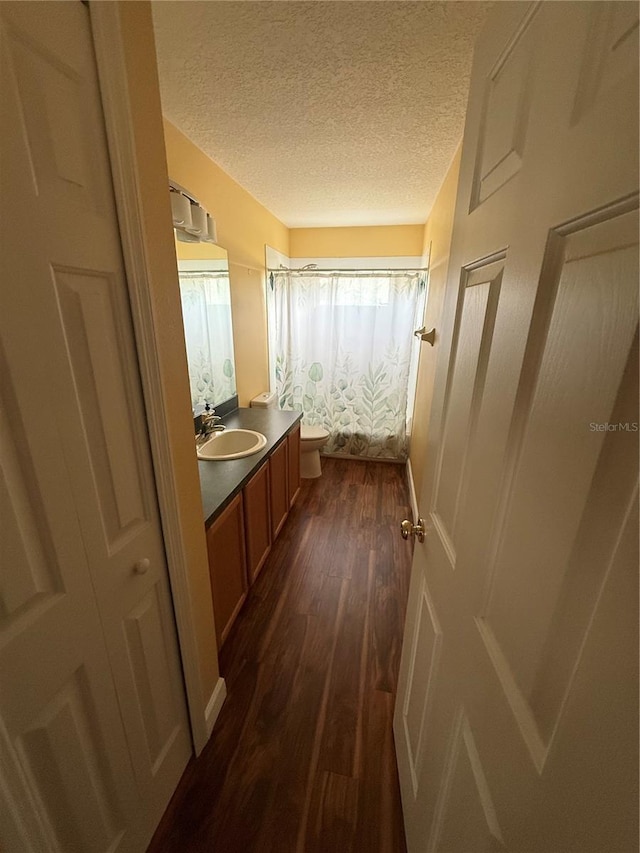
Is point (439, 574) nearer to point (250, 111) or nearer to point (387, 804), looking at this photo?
point (387, 804)

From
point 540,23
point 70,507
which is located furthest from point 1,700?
point 540,23

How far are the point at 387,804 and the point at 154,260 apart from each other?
1.85 m

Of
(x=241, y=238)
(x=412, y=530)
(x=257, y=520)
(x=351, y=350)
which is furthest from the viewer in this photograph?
(x=351, y=350)

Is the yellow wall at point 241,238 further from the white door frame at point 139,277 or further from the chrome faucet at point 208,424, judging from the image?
the white door frame at point 139,277

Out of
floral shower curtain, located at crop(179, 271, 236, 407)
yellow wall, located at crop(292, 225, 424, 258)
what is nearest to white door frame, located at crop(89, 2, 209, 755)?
floral shower curtain, located at crop(179, 271, 236, 407)

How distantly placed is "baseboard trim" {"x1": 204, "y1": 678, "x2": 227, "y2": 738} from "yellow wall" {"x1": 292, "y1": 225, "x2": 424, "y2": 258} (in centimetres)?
378

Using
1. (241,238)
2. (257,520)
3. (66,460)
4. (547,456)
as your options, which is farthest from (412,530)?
(241,238)

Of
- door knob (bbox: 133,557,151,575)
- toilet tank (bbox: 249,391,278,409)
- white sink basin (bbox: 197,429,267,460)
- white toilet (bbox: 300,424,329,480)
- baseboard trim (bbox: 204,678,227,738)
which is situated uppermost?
door knob (bbox: 133,557,151,575)

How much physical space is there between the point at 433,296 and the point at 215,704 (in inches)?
113

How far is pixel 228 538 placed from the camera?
5.10ft

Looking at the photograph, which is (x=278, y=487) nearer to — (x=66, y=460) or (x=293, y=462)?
(x=293, y=462)

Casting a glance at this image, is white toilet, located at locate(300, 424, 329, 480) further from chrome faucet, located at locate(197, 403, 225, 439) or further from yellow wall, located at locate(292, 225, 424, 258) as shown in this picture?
yellow wall, located at locate(292, 225, 424, 258)

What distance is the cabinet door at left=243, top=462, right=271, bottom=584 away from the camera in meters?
1.78

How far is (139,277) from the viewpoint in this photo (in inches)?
29.7
